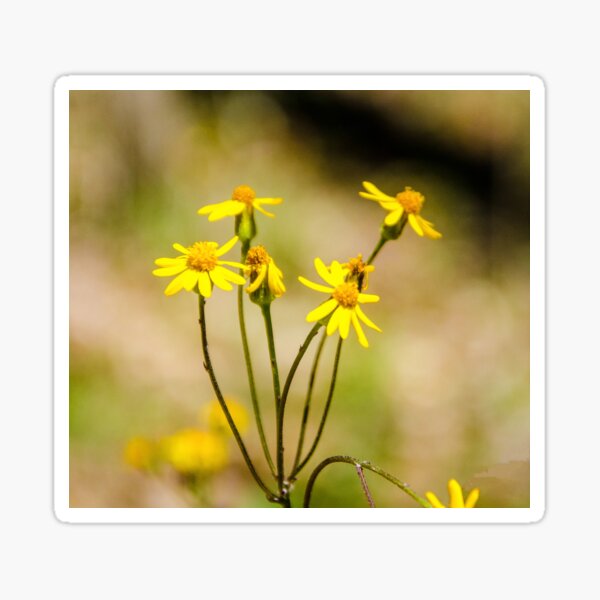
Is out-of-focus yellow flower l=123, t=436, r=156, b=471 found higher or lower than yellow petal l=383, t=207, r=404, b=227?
lower

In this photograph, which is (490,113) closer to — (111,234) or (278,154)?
(278,154)

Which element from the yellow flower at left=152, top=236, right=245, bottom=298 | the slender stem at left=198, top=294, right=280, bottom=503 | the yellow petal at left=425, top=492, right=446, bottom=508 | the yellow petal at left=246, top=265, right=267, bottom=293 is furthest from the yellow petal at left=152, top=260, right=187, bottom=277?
the yellow petal at left=425, top=492, right=446, bottom=508

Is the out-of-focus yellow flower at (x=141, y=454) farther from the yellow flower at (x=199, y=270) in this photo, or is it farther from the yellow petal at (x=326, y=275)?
the yellow petal at (x=326, y=275)

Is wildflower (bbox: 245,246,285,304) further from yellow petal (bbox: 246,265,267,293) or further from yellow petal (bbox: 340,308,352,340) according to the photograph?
yellow petal (bbox: 340,308,352,340)

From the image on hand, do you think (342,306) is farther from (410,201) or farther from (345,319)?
(410,201)

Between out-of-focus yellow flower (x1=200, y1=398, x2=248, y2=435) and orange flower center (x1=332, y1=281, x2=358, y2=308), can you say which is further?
out-of-focus yellow flower (x1=200, y1=398, x2=248, y2=435)
